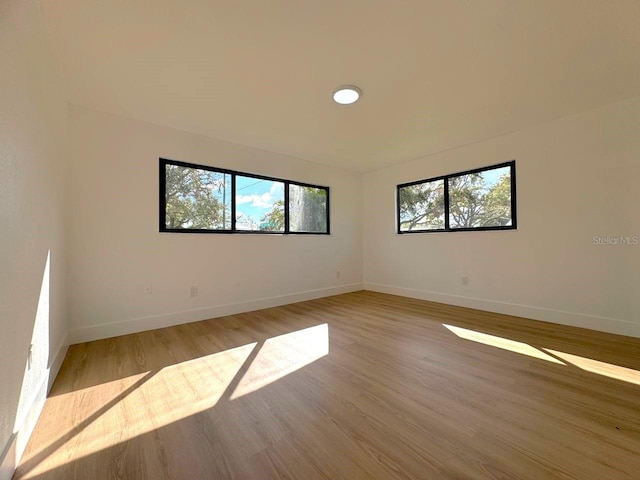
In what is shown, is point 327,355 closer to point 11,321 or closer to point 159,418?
point 159,418

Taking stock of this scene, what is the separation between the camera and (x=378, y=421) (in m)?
1.42

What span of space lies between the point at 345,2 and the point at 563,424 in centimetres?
270

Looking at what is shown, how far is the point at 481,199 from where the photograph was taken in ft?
12.4

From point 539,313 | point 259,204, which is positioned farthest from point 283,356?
point 539,313

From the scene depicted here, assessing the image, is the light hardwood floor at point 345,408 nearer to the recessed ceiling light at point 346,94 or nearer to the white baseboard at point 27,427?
the white baseboard at point 27,427

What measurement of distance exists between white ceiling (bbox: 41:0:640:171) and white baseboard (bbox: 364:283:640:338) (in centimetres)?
232

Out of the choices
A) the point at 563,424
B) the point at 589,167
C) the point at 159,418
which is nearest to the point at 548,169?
the point at 589,167

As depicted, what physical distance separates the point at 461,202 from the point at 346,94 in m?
2.64

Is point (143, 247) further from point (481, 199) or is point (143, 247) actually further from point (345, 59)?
point (481, 199)

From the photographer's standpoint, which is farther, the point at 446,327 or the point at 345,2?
the point at 446,327

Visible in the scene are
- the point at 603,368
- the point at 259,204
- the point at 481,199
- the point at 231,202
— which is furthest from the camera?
the point at 259,204

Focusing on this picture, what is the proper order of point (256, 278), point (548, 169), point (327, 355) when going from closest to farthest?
point (327, 355) → point (548, 169) → point (256, 278)

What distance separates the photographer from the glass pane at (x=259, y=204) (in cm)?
375

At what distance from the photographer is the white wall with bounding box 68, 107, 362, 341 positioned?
2.62 meters
